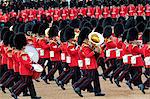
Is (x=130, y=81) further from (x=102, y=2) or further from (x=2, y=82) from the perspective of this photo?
(x=102, y=2)

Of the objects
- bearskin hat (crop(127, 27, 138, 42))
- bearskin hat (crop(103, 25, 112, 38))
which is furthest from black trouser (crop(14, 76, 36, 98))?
bearskin hat (crop(103, 25, 112, 38))

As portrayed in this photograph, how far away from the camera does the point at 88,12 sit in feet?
99.6

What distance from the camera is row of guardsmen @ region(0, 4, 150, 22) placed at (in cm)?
2908

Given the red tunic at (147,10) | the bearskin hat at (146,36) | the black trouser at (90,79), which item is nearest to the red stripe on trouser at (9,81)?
the black trouser at (90,79)

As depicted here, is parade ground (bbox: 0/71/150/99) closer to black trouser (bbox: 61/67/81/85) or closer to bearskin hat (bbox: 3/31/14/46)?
black trouser (bbox: 61/67/81/85)

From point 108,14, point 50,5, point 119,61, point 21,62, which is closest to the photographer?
point 21,62

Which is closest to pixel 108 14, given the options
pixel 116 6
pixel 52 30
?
pixel 116 6

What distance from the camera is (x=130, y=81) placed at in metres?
13.7

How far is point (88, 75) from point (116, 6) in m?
17.4

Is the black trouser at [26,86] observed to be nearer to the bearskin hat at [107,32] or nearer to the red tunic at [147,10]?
the bearskin hat at [107,32]

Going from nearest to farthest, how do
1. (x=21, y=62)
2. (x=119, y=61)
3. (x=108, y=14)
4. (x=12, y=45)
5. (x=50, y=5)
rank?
(x=21, y=62) < (x=12, y=45) < (x=119, y=61) < (x=108, y=14) < (x=50, y=5)

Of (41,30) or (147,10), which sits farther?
(147,10)

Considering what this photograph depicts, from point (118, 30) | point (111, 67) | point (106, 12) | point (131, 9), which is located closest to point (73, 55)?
point (111, 67)

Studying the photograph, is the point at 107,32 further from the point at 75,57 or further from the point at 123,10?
the point at 123,10
